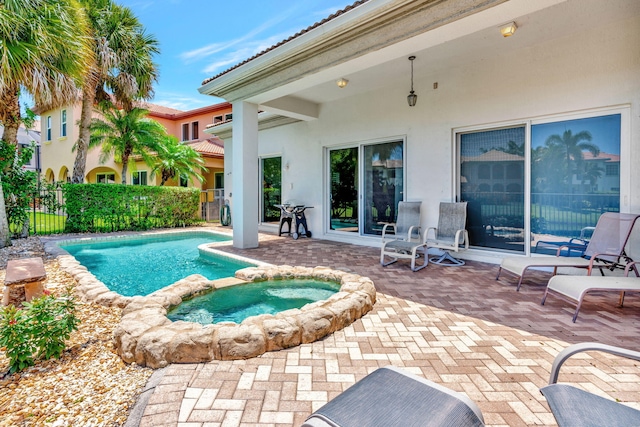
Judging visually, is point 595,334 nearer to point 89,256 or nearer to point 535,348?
point 535,348

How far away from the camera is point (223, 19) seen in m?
11.8

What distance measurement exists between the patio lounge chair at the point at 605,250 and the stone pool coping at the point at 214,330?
215 cm

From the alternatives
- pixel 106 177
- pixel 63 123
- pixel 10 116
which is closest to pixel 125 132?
pixel 10 116

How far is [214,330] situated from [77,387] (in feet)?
2.93

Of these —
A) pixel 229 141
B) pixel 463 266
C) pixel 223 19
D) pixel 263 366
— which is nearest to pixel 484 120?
pixel 463 266

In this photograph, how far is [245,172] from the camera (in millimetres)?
7043

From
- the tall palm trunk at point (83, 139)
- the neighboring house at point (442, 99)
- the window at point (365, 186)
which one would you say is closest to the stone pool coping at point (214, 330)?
the neighboring house at point (442, 99)

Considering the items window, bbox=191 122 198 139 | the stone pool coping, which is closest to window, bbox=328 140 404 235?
the stone pool coping

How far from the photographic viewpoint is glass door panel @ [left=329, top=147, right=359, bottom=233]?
322 inches

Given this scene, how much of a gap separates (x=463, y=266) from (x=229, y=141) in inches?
348

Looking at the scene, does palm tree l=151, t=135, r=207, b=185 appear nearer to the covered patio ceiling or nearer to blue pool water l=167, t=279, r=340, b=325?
the covered patio ceiling

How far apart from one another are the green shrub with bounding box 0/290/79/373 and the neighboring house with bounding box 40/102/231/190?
1317 cm

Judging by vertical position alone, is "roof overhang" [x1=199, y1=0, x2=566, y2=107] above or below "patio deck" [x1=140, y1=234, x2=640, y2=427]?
above

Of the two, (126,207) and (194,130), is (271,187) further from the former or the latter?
(194,130)
